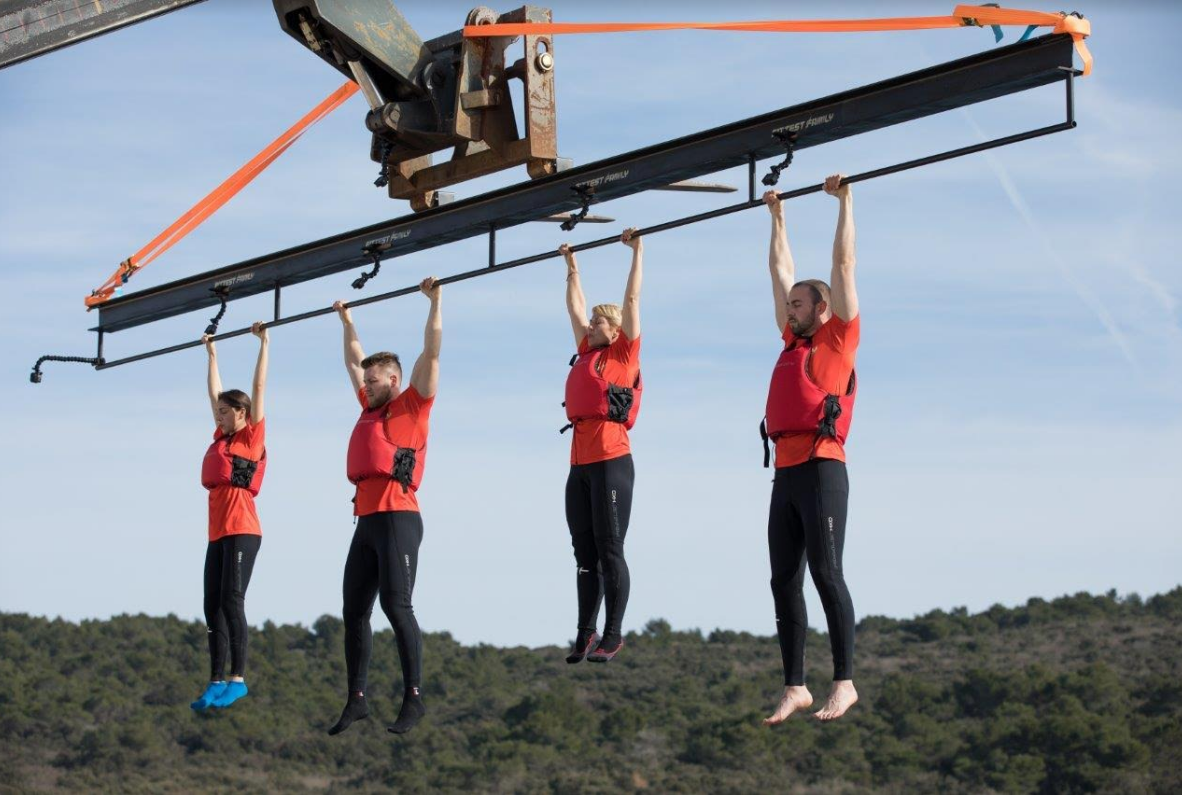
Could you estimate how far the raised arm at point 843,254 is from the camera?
30.8ft

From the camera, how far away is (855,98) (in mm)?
9562

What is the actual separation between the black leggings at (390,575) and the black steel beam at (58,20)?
285cm

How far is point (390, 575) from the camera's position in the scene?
11.0 metres

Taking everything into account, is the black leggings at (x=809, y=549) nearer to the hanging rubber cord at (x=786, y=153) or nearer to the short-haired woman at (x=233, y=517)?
the hanging rubber cord at (x=786, y=153)

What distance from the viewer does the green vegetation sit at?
1590 inches

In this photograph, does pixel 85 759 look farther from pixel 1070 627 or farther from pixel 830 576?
pixel 830 576

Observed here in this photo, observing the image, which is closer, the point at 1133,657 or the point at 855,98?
the point at 855,98

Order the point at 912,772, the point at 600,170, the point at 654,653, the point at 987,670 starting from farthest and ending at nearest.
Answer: the point at 654,653 → the point at 987,670 → the point at 912,772 → the point at 600,170

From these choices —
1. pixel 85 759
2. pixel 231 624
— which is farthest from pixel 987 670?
pixel 231 624

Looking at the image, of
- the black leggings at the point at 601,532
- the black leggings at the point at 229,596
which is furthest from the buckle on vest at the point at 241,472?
the black leggings at the point at 601,532

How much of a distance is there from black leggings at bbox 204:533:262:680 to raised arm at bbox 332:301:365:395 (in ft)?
4.34

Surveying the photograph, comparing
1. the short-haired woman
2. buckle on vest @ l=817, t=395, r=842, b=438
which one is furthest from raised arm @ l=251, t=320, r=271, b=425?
buckle on vest @ l=817, t=395, r=842, b=438

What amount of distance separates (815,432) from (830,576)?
0.64 metres

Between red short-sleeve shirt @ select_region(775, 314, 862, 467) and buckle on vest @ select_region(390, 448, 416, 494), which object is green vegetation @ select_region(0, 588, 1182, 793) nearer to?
buckle on vest @ select_region(390, 448, 416, 494)
